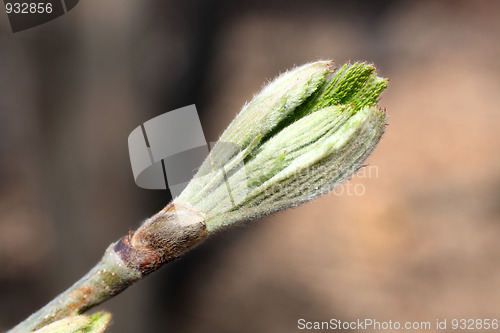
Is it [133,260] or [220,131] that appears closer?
[133,260]

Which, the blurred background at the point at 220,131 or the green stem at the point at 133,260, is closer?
the green stem at the point at 133,260

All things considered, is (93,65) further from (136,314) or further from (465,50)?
(465,50)

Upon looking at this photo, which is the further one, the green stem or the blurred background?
the blurred background

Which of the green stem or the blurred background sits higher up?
the blurred background

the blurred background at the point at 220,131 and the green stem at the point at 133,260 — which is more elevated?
the blurred background at the point at 220,131

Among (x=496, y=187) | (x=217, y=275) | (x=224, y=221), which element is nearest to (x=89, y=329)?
(x=224, y=221)

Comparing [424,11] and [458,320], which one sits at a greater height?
[424,11]

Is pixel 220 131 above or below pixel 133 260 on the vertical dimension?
above

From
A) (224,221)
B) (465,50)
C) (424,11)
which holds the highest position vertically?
(424,11)
